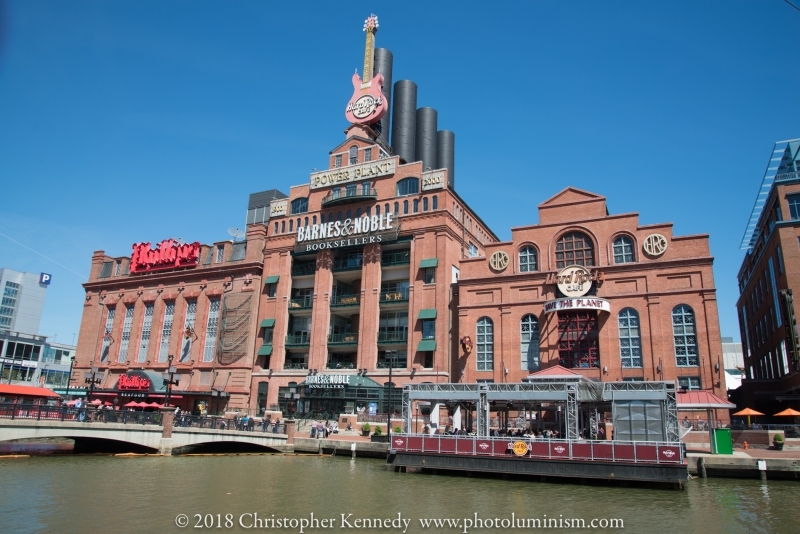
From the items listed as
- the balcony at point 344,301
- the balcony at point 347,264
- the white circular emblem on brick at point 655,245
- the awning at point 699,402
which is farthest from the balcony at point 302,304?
the awning at point 699,402

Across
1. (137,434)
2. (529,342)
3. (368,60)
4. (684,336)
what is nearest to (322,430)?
(137,434)

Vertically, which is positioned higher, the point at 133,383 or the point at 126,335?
the point at 126,335

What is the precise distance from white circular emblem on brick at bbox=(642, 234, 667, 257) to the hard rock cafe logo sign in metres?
53.4

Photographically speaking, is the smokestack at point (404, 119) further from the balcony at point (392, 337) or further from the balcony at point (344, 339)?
the balcony at point (392, 337)

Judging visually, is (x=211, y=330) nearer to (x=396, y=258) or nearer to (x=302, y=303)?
(x=302, y=303)

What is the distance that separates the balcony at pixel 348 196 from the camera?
2530 inches

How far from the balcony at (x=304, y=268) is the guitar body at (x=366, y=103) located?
729 inches

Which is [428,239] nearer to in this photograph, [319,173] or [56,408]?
[319,173]

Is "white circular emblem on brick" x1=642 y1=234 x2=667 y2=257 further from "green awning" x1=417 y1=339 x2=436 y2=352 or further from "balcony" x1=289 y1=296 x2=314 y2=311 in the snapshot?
"balcony" x1=289 y1=296 x2=314 y2=311

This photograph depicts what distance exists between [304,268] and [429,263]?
56.0 feet

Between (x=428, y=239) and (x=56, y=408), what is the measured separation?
35.9 m

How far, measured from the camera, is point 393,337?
201 feet

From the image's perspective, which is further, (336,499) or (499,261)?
(499,261)

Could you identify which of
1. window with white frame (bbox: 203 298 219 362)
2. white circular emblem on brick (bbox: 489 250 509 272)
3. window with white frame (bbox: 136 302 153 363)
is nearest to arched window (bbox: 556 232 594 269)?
white circular emblem on brick (bbox: 489 250 509 272)
